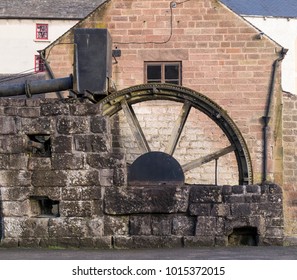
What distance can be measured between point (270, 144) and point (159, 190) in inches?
399

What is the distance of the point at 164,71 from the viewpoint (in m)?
22.3

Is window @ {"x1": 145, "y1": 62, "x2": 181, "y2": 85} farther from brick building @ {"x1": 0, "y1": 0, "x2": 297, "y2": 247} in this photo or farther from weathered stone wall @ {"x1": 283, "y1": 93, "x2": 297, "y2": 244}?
weathered stone wall @ {"x1": 283, "y1": 93, "x2": 297, "y2": 244}

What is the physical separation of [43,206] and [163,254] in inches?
83.6

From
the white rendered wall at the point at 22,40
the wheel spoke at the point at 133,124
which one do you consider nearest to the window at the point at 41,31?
the white rendered wall at the point at 22,40

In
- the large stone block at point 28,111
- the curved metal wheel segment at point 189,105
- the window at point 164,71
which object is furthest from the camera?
the window at point 164,71

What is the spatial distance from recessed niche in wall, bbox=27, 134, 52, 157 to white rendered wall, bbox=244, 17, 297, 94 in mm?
28280

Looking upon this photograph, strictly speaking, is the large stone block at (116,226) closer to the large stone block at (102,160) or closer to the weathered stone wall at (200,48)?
the large stone block at (102,160)

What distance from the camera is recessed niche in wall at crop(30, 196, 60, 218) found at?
1209cm

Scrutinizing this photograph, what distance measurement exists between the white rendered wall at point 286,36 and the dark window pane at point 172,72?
17953 mm

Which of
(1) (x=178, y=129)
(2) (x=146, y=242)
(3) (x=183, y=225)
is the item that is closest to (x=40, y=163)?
(2) (x=146, y=242)

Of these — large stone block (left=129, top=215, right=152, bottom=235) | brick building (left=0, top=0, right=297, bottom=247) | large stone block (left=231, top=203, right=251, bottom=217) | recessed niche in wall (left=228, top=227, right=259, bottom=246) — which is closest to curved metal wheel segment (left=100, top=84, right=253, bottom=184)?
recessed niche in wall (left=228, top=227, right=259, bottom=246)

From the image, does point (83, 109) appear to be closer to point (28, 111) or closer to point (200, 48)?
point (28, 111)

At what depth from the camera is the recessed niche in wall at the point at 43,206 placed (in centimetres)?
1209

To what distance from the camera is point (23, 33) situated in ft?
155
